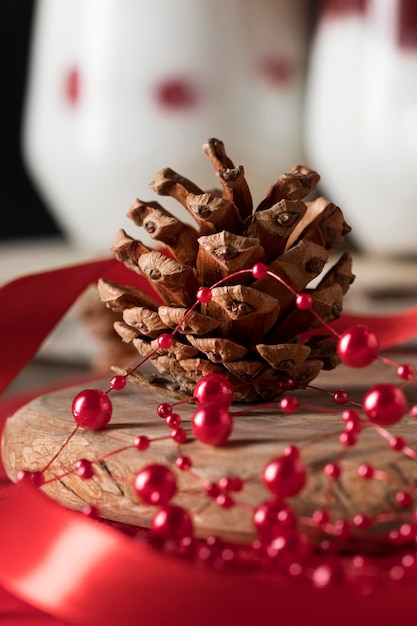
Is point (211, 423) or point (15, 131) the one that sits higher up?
point (211, 423)

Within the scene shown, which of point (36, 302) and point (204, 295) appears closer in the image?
point (204, 295)

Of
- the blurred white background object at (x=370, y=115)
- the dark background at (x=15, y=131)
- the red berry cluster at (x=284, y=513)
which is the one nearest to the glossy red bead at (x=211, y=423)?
the red berry cluster at (x=284, y=513)

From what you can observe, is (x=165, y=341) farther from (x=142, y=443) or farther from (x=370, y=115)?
(x=370, y=115)

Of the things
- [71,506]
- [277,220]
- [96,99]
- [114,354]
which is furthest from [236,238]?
[96,99]

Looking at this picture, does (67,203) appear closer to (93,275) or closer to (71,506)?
(93,275)

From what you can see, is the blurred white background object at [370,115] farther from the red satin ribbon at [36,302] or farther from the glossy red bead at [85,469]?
the glossy red bead at [85,469]

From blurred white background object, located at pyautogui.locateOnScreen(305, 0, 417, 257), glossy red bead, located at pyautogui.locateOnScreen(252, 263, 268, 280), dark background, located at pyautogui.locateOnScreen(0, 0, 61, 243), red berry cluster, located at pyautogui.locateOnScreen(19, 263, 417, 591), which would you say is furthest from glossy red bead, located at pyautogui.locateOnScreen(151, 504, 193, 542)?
dark background, located at pyautogui.locateOnScreen(0, 0, 61, 243)

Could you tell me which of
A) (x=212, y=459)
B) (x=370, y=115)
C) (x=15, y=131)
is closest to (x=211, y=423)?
(x=212, y=459)

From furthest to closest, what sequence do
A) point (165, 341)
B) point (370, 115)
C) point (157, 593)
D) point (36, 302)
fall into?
point (370, 115) < point (36, 302) < point (165, 341) < point (157, 593)
